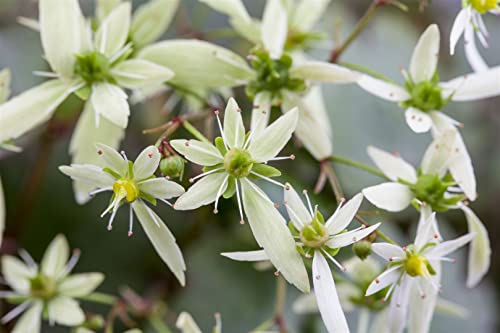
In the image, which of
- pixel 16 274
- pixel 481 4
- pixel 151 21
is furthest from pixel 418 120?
pixel 16 274

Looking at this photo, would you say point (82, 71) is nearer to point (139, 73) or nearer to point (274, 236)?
point (139, 73)

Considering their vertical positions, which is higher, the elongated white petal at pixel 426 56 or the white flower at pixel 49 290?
the elongated white petal at pixel 426 56

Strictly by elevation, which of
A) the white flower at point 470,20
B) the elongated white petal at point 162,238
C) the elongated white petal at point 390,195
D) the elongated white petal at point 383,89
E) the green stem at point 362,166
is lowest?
the elongated white petal at point 162,238

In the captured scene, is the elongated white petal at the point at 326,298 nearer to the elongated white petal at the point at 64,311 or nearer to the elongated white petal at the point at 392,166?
the elongated white petal at the point at 392,166

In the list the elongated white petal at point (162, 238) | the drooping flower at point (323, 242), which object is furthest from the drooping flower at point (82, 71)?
the drooping flower at point (323, 242)

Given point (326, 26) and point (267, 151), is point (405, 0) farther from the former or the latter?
point (267, 151)

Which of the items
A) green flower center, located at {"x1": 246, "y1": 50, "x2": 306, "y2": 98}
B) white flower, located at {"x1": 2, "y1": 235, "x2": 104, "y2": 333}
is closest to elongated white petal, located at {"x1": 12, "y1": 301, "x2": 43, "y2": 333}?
white flower, located at {"x1": 2, "y1": 235, "x2": 104, "y2": 333}

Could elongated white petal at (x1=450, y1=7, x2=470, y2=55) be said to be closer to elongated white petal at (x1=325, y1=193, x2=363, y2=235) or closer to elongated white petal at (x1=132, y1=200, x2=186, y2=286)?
elongated white petal at (x1=325, y1=193, x2=363, y2=235)
